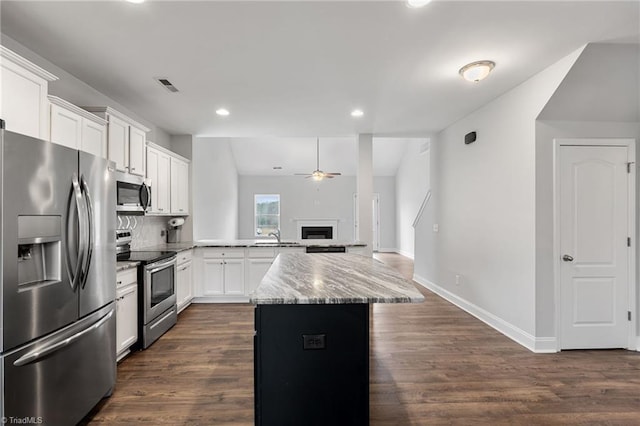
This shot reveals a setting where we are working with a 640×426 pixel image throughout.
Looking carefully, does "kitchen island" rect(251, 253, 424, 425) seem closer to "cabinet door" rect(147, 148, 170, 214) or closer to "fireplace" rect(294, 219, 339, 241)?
"cabinet door" rect(147, 148, 170, 214)

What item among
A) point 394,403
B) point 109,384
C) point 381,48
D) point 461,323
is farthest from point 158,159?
point 461,323

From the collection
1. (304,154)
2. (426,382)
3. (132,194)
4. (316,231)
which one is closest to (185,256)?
(132,194)

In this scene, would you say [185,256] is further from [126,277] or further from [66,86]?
Answer: [66,86]

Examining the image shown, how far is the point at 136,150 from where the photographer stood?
3436mm

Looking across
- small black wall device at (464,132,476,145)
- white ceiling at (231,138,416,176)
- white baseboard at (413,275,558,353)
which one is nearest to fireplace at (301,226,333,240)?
white ceiling at (231,138,416,176)

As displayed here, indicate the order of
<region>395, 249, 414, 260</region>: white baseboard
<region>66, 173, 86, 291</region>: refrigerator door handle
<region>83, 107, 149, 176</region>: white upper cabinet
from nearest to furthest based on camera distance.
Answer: <region>66, 173, 86, 291</region>: refrigerator door handle → <region>83, 107, 149, 176</region>: white upper cabinet → <region>395, 249, 414, 260</region>: white baseboard

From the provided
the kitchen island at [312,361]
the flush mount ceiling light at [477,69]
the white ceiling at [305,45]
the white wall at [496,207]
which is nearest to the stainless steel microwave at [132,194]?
the white ceiling at [305,45]

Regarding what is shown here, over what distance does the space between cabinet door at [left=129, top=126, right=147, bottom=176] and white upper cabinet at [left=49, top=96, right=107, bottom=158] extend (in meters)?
0.41

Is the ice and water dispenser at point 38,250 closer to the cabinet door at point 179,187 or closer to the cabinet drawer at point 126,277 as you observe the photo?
the cabinet drawer at point 126,277

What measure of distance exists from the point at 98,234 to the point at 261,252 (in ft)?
8.90

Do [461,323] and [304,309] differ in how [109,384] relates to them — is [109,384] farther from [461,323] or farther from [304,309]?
[461,323]

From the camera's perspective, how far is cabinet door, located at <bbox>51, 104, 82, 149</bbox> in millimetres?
2264

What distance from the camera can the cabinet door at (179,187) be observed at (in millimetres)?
4551

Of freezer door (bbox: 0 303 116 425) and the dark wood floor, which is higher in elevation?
freezer door (bbox: 0 303 116 425)
